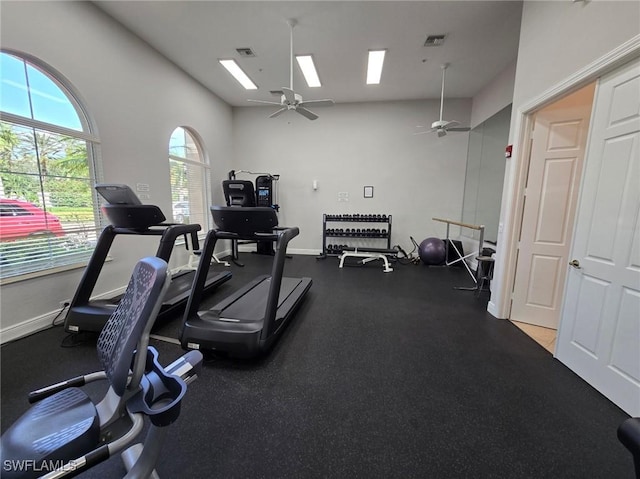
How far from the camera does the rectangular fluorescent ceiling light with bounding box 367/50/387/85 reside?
4250 millimetres

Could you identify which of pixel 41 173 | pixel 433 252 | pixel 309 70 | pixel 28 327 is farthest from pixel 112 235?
pixel 433 252

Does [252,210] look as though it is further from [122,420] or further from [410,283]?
[410,283]

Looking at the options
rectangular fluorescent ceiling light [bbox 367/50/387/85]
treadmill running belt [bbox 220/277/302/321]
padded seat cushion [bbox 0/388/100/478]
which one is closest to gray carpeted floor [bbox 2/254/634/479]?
treadmill running belt [bbox 220/277/302/321]

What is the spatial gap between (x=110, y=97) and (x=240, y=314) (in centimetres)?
339

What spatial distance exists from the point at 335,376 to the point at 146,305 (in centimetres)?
165

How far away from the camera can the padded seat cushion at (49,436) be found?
868 millimetres

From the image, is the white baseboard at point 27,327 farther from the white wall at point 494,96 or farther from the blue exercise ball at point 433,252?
the white wall at point 494,96

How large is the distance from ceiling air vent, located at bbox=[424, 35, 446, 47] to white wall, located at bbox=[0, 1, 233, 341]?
13.9 ft

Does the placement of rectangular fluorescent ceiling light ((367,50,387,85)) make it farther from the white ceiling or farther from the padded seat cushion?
the padded seat cushion

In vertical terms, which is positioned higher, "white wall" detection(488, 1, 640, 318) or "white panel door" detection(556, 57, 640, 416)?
"white wall" detection(488, 1, 640, 318)

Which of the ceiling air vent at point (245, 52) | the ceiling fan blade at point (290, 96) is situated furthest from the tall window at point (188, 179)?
the ceiling fan blade at point (290, 96)

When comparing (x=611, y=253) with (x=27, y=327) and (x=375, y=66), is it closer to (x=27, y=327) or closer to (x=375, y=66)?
(x=375, y=66)

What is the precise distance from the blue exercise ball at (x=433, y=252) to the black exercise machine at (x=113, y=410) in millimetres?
5285

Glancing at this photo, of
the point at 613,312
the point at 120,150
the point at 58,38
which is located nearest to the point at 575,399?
the point at 613,312
